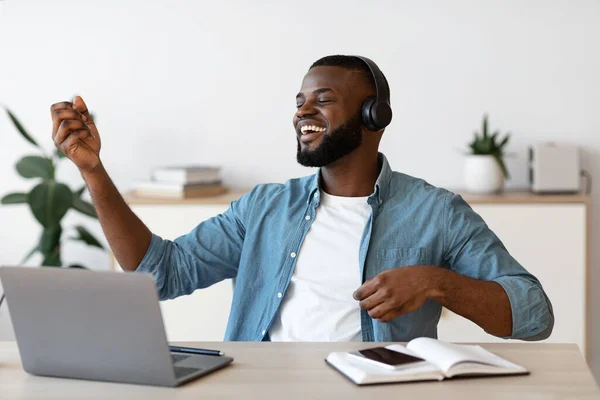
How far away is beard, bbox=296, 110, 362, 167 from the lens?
2176mm

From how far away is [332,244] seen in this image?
6.96 feet

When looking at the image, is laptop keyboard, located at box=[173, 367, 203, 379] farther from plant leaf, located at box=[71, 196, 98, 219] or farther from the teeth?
plant leaf, located at box=[71, 196, 98, 219]

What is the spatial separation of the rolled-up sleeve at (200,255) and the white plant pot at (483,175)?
148cm

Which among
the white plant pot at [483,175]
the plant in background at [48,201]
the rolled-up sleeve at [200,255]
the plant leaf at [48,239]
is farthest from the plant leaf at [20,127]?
the white plant pot at [483,175]

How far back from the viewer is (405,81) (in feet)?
12.0

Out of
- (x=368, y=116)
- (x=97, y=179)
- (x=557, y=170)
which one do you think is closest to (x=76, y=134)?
(x=97, y=179)

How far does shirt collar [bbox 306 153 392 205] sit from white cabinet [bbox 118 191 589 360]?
1229 millimetres

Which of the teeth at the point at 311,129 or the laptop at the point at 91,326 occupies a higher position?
the teeth at the point at 311,129

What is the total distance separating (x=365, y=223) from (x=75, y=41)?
6.88 ft

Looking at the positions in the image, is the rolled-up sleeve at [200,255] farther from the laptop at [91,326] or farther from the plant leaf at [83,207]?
the plant leaf at [83,207]

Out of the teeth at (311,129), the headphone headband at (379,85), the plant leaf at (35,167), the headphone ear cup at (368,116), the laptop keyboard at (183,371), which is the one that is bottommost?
the laptop keyboard at (183,371)

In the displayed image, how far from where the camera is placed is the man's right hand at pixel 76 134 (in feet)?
5.96

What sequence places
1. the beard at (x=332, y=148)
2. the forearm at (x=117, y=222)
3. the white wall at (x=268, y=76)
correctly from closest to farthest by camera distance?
the forearm at (x=117, y=222)
the beard at (x=332, y=148)
the white wall at (x=268, y=76)

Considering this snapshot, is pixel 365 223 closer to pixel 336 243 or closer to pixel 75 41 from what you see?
pixel 336 243
